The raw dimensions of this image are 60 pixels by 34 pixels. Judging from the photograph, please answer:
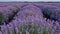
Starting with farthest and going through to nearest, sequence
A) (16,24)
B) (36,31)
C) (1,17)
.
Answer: (1,17), (16,24), (36,31)

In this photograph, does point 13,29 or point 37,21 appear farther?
point 37,21

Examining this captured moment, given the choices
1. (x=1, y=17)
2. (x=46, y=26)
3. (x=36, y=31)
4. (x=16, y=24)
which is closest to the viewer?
(x=36, y=31)

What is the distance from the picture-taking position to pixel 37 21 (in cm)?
310

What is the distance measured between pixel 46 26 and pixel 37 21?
31 centimetres

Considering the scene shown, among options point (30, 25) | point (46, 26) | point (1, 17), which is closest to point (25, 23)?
Answer: point (30, 25)

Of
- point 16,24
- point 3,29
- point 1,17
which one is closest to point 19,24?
point 16,24

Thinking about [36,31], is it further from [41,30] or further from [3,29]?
[3,29]

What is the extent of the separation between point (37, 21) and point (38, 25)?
20cm

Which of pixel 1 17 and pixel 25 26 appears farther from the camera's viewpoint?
pixel 1 17

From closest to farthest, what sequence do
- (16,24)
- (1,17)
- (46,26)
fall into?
(46,26) < (16,24) < (1,17)

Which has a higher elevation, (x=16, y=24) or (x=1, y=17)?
(x=16, y=24)

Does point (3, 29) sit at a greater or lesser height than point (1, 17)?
greater

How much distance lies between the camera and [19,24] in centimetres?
294

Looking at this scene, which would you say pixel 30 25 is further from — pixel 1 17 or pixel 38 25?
pixel 1 17
